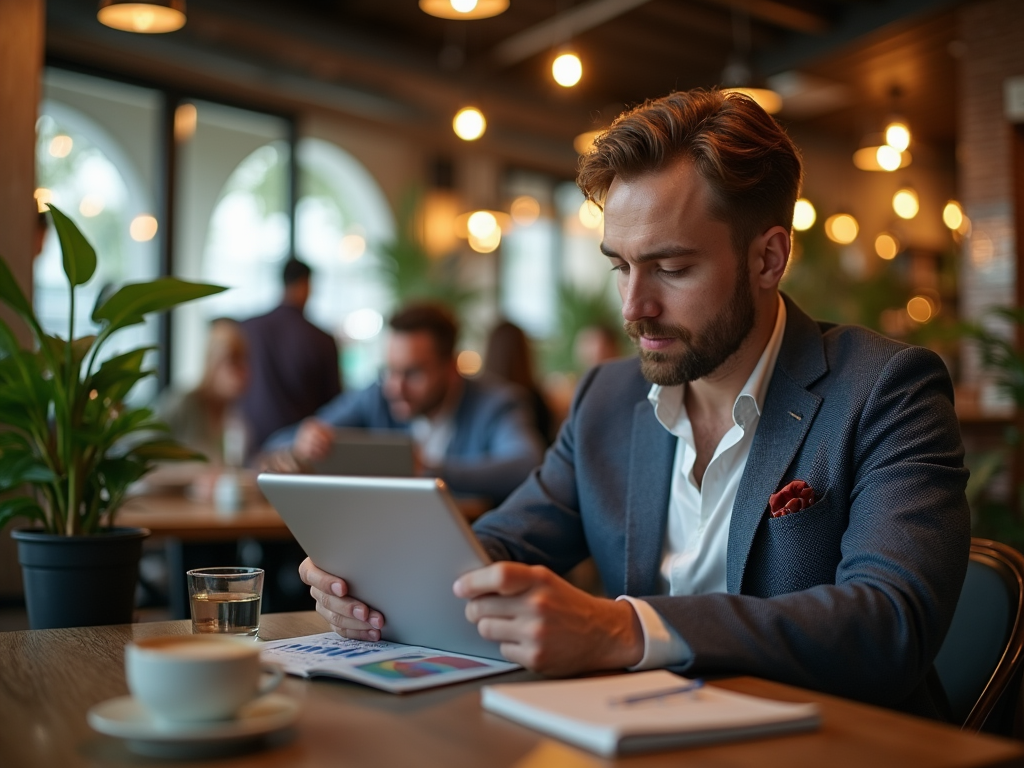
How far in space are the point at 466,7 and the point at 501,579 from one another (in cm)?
318

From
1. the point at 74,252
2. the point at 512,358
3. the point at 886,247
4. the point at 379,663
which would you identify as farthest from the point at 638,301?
the point at 886,247

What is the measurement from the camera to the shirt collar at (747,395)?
164 cm

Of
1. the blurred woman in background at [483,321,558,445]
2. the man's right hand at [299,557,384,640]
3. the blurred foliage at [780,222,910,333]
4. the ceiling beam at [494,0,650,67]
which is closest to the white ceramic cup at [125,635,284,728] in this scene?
the man's right hand at [299,557,384,640]

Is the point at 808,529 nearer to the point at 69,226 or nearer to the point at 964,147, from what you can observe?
the point at 69,226

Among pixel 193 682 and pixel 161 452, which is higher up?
pixel 161 452

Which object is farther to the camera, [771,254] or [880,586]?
[771,254]

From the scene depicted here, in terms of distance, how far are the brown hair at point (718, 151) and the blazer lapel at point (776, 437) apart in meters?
0.21

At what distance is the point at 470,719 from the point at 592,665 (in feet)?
0.65

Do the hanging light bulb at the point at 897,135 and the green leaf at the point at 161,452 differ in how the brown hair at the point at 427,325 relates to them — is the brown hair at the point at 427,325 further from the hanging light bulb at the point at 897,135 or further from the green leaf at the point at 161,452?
the hanging light bulb at the point at 897,135

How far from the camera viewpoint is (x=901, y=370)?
147cm

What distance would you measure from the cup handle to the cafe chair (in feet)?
3.11

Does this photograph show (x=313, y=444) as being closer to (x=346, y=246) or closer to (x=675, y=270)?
(x=675, y=270)

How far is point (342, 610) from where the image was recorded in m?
1.33

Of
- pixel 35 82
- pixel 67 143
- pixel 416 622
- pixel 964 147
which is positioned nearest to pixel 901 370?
pixel 416 622
